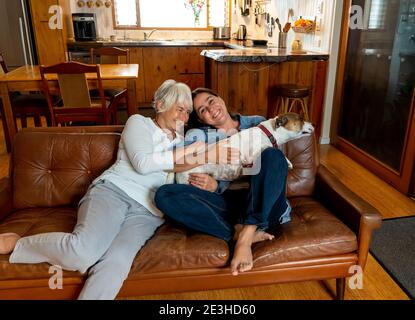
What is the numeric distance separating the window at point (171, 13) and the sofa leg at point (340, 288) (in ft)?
17.9

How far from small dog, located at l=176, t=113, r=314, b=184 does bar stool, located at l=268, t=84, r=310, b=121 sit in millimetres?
1730

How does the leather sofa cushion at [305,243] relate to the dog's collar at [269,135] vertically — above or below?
below

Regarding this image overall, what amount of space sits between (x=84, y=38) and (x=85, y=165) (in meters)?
4.31

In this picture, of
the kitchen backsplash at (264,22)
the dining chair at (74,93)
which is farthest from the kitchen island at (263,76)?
the dining chair at (74,93)

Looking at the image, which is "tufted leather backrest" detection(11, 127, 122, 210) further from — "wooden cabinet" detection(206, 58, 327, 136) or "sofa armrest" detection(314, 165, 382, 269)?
"wooden cabinet" detection(206, 58, 327, 136)

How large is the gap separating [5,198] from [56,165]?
0.28 metres

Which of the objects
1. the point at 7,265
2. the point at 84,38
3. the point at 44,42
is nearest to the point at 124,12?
the point at 84,38

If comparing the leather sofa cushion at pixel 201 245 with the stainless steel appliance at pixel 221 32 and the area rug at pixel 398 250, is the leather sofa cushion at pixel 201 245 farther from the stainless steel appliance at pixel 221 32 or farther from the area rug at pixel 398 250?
the stainless steel appliance at pixel 221 32

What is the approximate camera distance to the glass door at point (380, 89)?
9.54ft

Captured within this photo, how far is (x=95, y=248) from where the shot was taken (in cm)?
143

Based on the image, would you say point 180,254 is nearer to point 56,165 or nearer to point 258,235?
point 258,235

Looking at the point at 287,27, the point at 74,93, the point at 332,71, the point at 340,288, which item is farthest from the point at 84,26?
the point at 340,288
